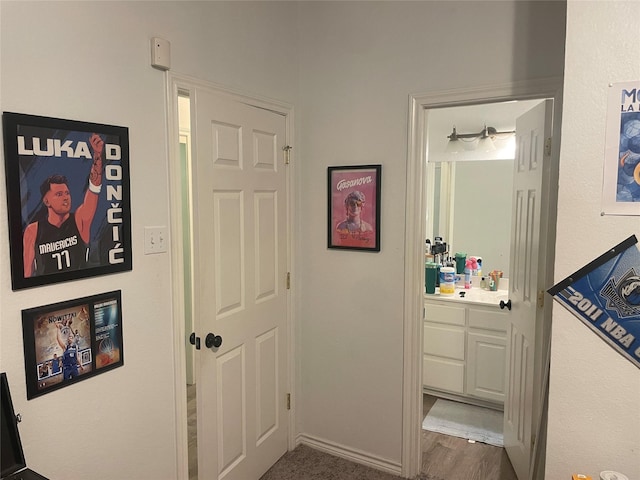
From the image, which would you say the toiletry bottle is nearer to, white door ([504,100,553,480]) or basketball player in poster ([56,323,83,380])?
white door ([504,100,553,480])

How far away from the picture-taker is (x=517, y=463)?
8.16 ft

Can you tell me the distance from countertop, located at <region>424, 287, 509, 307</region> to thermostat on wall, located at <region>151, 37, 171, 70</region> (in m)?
2.48

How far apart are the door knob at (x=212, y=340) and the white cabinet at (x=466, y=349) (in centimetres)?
188

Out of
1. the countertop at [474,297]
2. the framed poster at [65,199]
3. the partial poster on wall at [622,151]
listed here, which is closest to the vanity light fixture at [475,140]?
the countertop at [474,297]

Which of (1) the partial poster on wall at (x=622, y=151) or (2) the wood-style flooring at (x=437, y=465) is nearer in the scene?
(1) the partial poster on wall at (x=622, y=151)

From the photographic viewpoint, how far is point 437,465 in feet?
8.68

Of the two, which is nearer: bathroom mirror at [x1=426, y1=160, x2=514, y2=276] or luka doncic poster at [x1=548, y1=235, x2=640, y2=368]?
luka doncic poster at [x1=548, y1=235, x2=640, y2=368]

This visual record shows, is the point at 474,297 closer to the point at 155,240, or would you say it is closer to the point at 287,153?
the point at 287,153

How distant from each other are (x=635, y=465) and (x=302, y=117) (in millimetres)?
2187

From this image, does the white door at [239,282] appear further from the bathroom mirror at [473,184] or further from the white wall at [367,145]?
the bathroom mirror at [473,184]

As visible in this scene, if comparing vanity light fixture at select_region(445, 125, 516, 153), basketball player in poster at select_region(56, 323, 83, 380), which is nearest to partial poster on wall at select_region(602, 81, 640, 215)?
basketball player in poster at select_region(56, 323, 83, 380)

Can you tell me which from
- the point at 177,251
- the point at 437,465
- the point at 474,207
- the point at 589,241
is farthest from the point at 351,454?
the point at 474,207

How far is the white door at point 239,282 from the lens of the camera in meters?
2.02

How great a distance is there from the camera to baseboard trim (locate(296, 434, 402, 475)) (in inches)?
100
